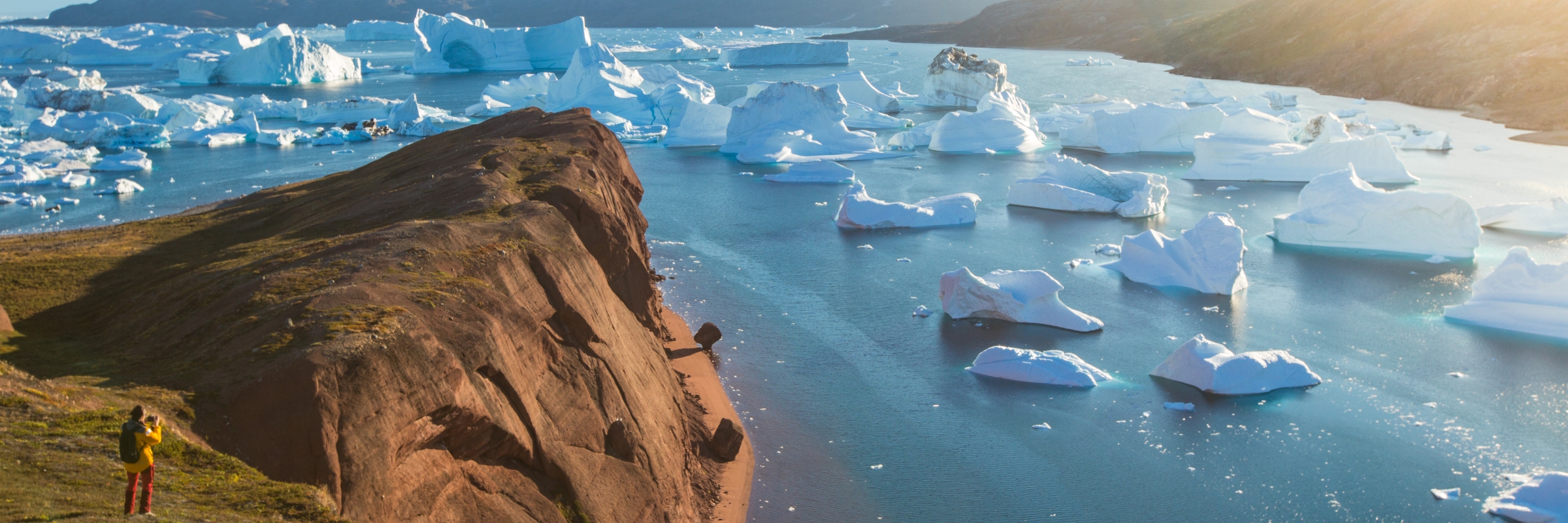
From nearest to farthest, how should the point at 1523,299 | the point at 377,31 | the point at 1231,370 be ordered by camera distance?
the point at 1231,370 < the point at 1523,299 < the point at 377,31

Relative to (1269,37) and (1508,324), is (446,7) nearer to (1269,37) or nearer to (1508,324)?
(1269,37)

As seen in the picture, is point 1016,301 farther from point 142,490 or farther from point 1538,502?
point 142,490

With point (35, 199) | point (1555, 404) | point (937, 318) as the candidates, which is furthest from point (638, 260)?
point (35, 199)

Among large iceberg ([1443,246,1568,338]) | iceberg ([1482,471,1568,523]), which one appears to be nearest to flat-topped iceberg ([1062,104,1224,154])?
large iceberg ([1443,246,1568,338])

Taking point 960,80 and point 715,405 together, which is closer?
point 715,405

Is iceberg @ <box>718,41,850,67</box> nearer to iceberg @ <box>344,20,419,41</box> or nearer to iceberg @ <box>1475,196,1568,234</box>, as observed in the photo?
iceberg @ <box>344,20,419,41</box>

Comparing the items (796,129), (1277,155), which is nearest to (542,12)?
(796,129)

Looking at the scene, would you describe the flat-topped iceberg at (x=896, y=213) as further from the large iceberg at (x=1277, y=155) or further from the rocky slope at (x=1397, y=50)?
the rocky slope at (x=1397, y=50)
